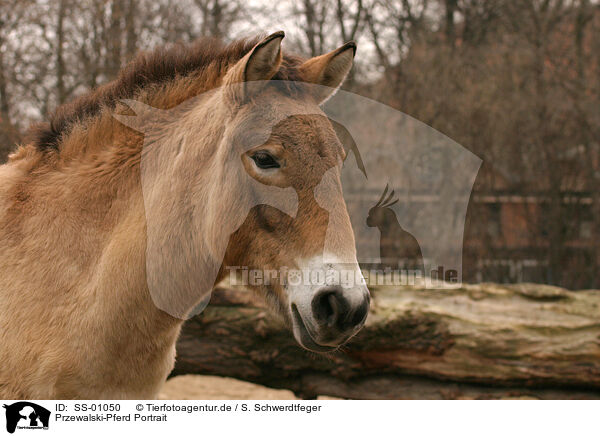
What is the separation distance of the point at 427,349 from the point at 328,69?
3410mm

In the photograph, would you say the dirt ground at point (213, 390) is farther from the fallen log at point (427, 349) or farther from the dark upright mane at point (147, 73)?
the dark upright mane at point (147, 73)

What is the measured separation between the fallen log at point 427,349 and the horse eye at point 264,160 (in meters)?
2.98

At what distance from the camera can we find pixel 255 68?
238 cm

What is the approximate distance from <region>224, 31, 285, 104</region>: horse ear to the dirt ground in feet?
13.4

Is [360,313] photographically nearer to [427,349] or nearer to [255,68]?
[255,68]

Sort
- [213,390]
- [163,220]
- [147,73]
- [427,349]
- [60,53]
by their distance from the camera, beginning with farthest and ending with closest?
1. [60,53]
2. [213,390]
3. [427,349]
4. [147,73]
5. [163,220]

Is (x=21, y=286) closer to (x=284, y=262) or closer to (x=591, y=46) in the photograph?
(x=284, y=262)

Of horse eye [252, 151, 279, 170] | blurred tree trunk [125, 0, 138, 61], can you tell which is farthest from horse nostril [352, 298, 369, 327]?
blurred tree trunk [125, 0, 138, 61]

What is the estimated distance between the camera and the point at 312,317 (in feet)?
7.18

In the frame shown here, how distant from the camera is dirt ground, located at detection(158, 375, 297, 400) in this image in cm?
598
